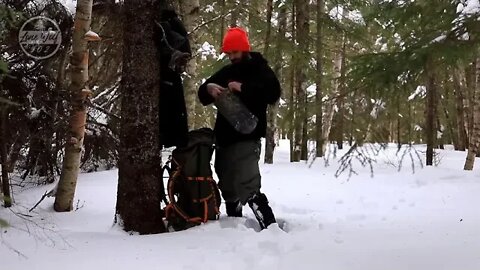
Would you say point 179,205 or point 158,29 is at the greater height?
point 158,29

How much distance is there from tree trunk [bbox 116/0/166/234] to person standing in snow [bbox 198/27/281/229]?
0.61 m

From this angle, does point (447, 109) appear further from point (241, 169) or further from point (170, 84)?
point (170, 84)

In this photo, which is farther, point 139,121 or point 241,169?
point 241,169

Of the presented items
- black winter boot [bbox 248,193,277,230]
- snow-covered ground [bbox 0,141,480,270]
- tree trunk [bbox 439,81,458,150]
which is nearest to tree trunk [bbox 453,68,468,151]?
tree trunk [bbox 439,81,458,150]

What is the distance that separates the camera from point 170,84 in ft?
13.8

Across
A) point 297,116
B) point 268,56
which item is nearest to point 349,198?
point 297,116

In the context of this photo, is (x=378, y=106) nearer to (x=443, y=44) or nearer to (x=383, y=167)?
(x=443, y=44)

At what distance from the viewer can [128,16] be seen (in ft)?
13.2

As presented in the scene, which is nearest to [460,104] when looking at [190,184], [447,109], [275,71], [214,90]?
[447,109]

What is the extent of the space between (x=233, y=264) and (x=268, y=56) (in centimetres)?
850

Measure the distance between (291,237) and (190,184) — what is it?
928 mm

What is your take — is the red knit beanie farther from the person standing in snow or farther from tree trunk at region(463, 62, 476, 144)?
tree trunk at region(463, 62, 476, 144)

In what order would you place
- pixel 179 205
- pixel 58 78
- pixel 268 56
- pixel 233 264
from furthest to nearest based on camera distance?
1. pixel 268 56
2. pixel 58 78
3. pixel 179 205
4. pixel 233 264

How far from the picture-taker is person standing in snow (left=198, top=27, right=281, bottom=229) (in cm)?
435
